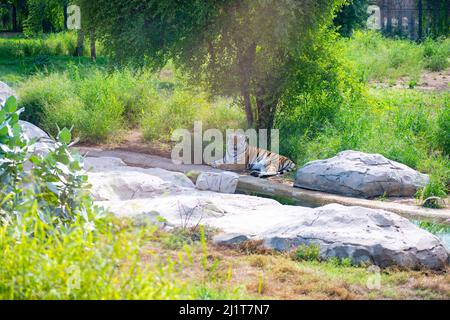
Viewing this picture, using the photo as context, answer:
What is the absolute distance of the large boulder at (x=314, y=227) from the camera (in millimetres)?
6531

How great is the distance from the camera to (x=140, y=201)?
27.3 feet

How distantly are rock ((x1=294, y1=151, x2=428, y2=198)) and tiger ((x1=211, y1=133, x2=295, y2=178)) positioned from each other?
87 cm

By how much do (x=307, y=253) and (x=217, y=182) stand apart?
3883 mm

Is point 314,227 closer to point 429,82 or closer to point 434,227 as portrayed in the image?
point 434,227

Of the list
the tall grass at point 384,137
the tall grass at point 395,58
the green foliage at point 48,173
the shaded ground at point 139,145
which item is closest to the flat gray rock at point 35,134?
the green foliage at point 48,173

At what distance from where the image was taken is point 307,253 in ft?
21.5

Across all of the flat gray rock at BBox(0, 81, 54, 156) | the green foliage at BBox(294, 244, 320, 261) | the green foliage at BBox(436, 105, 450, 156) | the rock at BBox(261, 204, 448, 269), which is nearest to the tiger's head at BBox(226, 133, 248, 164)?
the flat gray rock at BBox(0, 81, 54, 156)

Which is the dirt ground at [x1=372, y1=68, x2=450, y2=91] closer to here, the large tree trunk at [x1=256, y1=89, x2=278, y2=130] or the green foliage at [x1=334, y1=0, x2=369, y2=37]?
the green foliage at [x1=334, y1=0, x2=369, y2=37]

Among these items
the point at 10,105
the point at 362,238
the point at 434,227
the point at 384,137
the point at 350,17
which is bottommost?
the point at 434,227

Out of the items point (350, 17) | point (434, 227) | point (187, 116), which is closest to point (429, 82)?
point (350, 17)

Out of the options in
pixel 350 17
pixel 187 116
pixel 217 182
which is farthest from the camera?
pixel 350 17

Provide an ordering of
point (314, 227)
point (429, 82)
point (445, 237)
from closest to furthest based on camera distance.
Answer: point (314, 227) → point (445, 237) → point (429, 82)

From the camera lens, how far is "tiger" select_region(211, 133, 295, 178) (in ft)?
38.8
